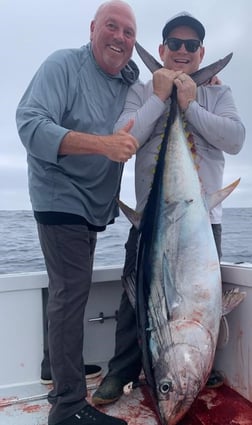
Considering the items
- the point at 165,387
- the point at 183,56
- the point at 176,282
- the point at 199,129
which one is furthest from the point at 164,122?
the point at 165,387

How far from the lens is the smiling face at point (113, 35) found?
2.19 metres

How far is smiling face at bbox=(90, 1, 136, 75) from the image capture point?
2.19m

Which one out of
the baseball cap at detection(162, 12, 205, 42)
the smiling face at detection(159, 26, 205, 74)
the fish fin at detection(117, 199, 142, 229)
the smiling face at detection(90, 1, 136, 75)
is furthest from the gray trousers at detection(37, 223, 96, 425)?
the baseball cap at detection(162, 12, 205, 42)

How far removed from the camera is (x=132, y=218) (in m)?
2.13

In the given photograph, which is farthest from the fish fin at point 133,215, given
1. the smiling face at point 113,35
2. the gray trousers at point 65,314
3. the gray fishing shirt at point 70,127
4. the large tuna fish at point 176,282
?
the smiling face at point 113,35

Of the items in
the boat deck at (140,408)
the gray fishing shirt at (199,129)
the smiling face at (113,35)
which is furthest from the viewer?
the smiling face at (113,35)

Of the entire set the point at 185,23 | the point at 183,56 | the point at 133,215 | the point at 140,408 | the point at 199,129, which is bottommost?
the point at 140,408

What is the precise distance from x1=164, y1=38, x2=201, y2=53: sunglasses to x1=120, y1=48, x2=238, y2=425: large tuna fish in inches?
12.9

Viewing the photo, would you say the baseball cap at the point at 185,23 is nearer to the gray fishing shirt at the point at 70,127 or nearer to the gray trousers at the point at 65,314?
the gray fishing shirt at the point at 70,127

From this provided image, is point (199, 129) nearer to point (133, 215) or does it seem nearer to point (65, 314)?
point (133, 215)

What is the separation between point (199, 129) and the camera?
2.11 m

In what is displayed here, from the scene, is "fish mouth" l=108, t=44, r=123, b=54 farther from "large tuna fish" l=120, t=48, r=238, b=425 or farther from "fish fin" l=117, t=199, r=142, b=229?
"fish fin" l=117, t=199, r=142, b=229

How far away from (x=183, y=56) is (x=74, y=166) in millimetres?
764

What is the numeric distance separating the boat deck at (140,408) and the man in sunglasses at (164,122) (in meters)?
0.08
